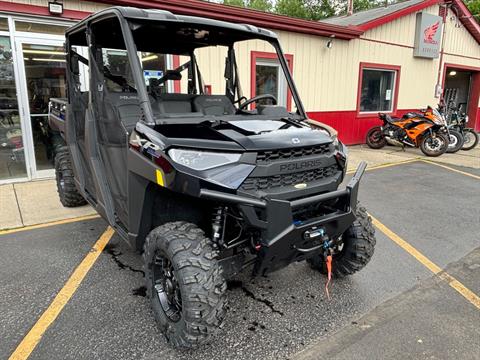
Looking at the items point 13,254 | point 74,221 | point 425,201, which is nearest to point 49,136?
point 74,221

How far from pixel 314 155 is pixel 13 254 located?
3243mm

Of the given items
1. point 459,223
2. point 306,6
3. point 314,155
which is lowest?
point 459,223

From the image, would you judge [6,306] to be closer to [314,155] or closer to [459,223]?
[314,155]

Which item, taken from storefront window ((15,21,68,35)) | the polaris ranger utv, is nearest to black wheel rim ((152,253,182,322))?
the polaris ranger utv

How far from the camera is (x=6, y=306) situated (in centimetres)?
280

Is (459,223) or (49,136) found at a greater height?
(49,136)

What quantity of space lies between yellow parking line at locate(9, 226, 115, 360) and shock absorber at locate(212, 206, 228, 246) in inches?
54.6

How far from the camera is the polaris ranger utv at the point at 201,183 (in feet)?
7.00

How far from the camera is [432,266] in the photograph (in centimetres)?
356

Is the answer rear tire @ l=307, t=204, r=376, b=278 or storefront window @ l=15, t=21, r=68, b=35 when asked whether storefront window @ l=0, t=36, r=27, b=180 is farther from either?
rear tire @ l=307, t=204, r=376, b=278

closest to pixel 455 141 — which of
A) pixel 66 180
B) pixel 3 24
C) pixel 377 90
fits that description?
pixel 377 90

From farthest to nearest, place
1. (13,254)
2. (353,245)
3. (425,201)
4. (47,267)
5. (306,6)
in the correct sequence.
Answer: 1. (306,6)
2. (425,201)
3. (13,254)
4. (47,267)
5. (353,245)

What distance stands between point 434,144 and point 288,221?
358 inches

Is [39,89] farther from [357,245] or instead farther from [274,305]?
[357,245]
